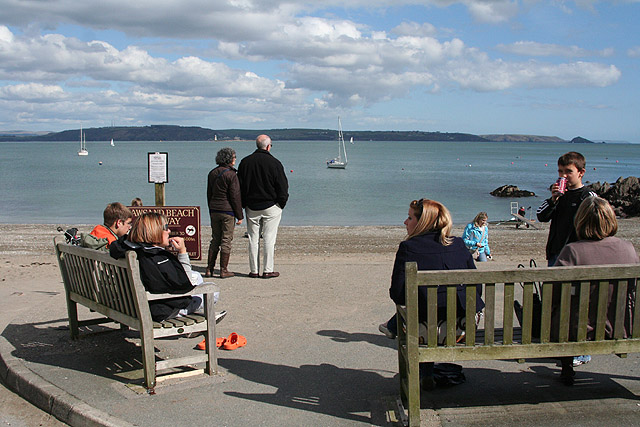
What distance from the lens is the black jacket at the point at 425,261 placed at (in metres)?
4.11

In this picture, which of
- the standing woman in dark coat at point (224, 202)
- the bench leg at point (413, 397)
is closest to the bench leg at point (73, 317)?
the standing woman in dark coat at point (224, 202)

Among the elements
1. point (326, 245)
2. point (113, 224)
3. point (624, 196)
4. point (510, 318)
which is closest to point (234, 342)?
point (113, 224)

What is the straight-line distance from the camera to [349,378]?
484cm

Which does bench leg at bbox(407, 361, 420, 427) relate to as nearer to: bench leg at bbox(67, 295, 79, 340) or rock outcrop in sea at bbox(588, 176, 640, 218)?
bench leg at bbox(67, 295, 79, 340)

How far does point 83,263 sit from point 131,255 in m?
1.13

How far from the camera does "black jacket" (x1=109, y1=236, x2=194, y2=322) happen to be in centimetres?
466

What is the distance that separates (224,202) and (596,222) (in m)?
5.45

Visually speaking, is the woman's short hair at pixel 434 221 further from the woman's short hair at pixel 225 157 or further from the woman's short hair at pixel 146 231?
the woman's short hair at pixel 225 157

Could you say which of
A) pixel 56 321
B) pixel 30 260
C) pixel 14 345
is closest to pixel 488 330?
pixel 14 345

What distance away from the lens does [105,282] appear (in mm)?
4992

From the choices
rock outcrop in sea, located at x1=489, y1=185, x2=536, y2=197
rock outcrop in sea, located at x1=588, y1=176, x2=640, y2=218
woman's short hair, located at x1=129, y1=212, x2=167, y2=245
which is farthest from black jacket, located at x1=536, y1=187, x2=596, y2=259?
rock outcrop in sea, located at x1=489, y1=185, x2=536, y2=197

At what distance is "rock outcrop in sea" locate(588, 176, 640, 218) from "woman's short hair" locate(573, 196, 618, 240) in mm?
29593

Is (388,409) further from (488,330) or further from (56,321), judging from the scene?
(56,321)

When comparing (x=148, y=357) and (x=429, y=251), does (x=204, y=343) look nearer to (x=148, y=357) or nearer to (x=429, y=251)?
(x=148, y=357)
